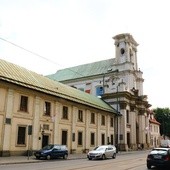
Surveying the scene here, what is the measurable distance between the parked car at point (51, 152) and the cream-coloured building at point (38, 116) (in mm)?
2072

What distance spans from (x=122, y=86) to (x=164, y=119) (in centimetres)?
4231

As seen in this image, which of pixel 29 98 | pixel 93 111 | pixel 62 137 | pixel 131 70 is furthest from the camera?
pixel 131 70

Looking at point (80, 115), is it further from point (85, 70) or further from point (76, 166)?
point (85, 70)

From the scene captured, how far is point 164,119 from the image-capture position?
9288 centimetres

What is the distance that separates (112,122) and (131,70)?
13.9m

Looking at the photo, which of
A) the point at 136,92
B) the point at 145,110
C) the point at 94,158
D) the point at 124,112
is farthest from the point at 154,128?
the point at 94,158

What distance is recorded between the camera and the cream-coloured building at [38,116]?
93.5 ft

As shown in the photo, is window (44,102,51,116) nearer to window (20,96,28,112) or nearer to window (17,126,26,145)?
window (20,96,28,112)

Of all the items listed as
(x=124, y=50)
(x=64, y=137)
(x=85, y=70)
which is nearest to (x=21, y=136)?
(x=64, y=137)

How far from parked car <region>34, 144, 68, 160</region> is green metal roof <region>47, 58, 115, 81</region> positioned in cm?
3796

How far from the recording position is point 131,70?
6047cm

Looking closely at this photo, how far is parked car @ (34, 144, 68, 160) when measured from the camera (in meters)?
26.7

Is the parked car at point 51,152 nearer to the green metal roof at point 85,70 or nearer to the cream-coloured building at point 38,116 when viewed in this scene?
the cream-coloured building at point 38,116

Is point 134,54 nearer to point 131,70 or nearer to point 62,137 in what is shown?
point 131,70
